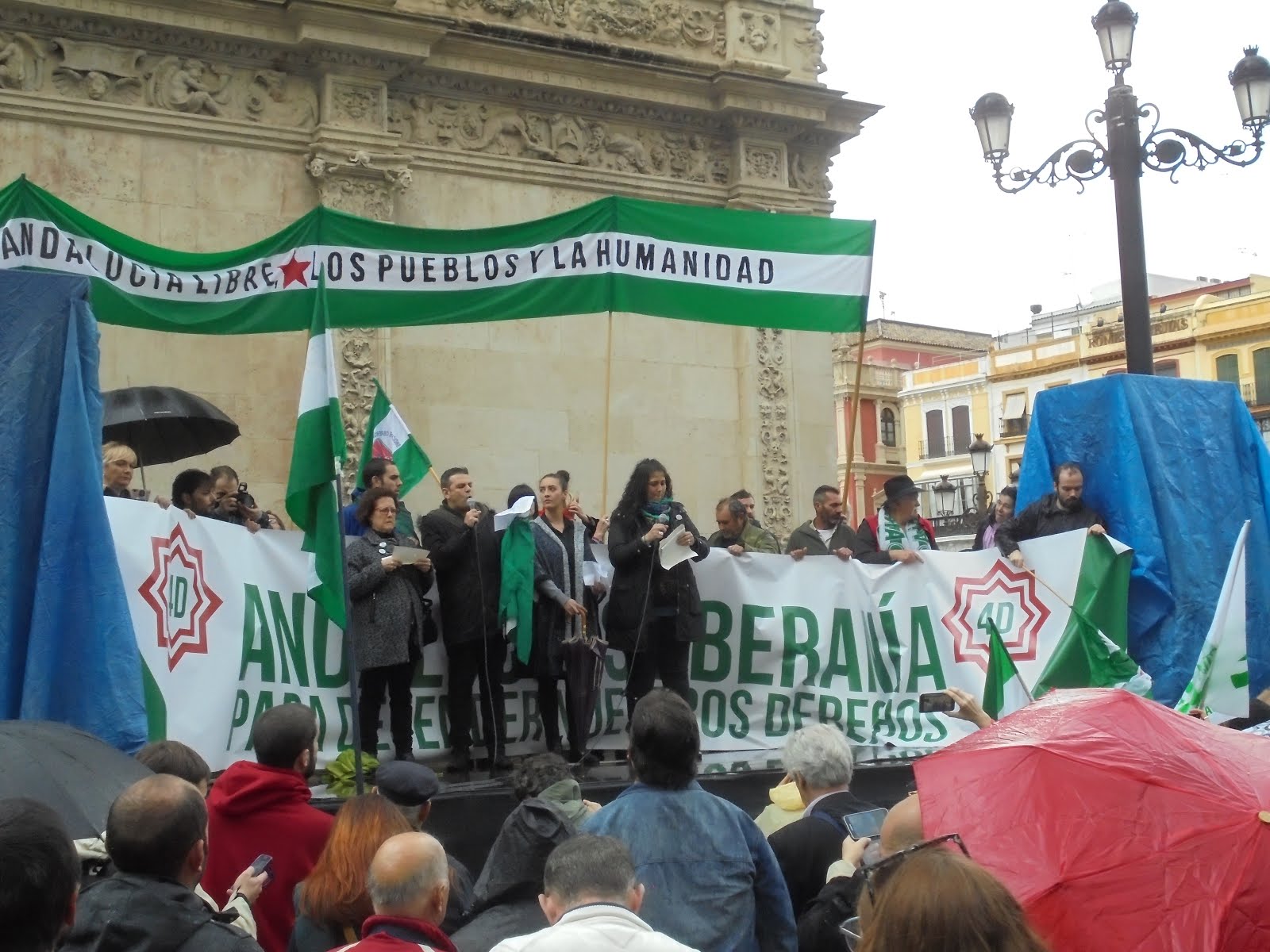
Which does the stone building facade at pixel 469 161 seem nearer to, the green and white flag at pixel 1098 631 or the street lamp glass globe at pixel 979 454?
the green and white flag at pixel 1098 631

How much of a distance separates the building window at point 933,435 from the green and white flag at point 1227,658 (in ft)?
218

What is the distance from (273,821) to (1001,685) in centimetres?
526

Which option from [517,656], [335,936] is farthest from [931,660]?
[335,936]

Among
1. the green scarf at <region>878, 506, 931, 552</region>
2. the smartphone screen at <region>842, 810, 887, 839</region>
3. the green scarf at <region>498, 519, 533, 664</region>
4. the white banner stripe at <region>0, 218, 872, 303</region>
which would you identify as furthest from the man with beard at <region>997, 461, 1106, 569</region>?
the smartphone screen at <region>842, 810, 887, 839</region>

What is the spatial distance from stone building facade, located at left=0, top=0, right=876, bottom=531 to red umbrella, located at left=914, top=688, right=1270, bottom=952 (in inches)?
403

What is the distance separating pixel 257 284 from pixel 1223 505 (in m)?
6.31

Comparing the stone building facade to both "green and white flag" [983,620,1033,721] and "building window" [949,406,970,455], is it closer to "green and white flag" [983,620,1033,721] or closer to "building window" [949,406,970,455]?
"green and white flag" [983,620,1033,721]

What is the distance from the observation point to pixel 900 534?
11055mm

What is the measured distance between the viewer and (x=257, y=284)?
29.8 ft

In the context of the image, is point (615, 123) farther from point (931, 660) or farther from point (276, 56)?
point (931, 660)

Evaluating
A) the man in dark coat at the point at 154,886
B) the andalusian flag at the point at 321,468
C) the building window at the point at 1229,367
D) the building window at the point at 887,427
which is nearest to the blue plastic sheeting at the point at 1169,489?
the andalusian flag at the point at 321,468

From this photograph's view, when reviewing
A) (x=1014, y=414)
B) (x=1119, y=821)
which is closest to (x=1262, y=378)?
(x=1014, y=414)

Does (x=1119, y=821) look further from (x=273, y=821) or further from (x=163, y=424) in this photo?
(x=163, y=424)

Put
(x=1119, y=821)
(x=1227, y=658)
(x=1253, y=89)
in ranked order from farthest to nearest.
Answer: (x=1253, y=89) < (x=1227, y=658) < (x=1119, y=821)
